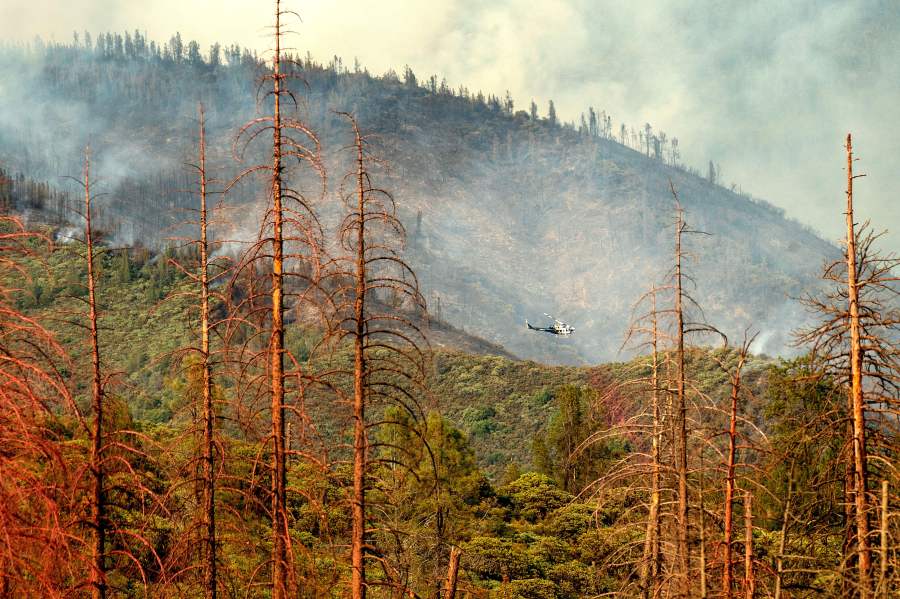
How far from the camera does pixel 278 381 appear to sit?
9875mm

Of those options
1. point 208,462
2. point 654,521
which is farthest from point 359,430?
point 654,521

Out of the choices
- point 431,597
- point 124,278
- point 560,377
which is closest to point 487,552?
point 431,597

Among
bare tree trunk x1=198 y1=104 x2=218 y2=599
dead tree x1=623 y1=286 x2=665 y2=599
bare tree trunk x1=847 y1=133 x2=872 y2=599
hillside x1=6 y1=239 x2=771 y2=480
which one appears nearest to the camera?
bare tree trunk x1=198 y1=104 x2=218 y2=599

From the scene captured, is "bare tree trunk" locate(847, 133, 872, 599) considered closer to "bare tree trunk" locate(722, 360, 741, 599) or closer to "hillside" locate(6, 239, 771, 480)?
"bare tree trunk" locate(722, 360, 741, 599)

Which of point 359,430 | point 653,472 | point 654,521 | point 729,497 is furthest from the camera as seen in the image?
point 653,472

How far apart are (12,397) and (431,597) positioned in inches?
722

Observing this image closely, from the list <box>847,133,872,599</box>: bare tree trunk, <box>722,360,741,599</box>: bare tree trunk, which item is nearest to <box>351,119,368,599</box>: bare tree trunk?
<box>722,360,741,599</box>: bare tree trunk

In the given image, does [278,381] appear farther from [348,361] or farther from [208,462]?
[348,361]

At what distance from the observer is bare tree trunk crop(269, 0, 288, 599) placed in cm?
941

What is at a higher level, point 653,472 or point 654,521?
point 653,472

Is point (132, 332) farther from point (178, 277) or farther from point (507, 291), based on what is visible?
point (507, 291)

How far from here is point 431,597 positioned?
2253 cm

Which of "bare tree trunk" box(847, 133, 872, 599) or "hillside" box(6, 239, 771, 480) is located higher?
"bare tree trunk" box(847, 133, 872, 599)

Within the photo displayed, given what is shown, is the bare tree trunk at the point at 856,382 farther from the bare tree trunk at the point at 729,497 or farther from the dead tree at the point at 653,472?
the dead tree at the point at 653,472
